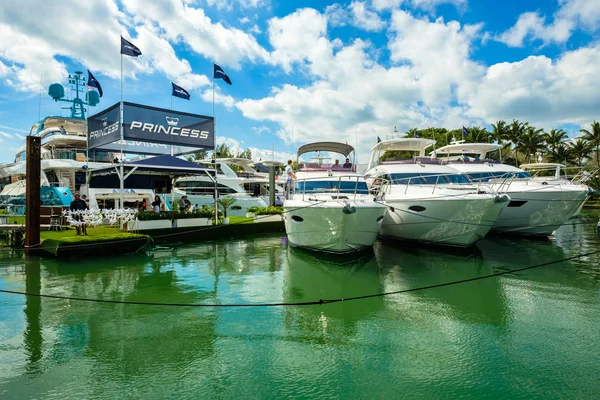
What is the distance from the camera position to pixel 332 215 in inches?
429

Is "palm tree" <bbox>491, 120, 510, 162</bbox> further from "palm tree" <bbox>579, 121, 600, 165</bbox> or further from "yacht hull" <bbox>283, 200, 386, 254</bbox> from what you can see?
"yacht hull" <bbox>283, 200, 386, 254</bbox>

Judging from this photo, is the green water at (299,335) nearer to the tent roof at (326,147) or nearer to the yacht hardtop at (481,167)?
the yacht hardtop at (481,167)

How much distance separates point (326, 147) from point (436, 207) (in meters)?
7.01

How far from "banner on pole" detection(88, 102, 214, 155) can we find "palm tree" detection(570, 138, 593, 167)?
158 ft

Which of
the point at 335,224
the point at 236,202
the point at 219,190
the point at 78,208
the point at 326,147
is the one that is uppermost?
the point at 326,147

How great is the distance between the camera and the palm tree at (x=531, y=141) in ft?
154

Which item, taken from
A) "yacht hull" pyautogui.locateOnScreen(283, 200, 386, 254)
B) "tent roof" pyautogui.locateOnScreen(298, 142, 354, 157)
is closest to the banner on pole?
"tent roof" pyautogui.locateOnScreen(298, 142, 354, 157)

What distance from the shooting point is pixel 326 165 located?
Answer: 637 inches

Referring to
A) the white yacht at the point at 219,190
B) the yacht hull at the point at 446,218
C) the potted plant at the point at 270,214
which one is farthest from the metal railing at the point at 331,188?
the white yacht at the point at 219,190

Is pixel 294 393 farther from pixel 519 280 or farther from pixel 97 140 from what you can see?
pixel 97 140

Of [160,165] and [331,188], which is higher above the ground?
[160,165]

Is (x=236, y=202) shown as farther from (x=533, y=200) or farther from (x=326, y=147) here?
(x=533, y=200)

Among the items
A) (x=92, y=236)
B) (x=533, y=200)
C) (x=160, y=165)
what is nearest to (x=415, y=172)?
(x=533, y=200)

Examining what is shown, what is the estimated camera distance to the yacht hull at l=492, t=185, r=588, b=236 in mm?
14352
